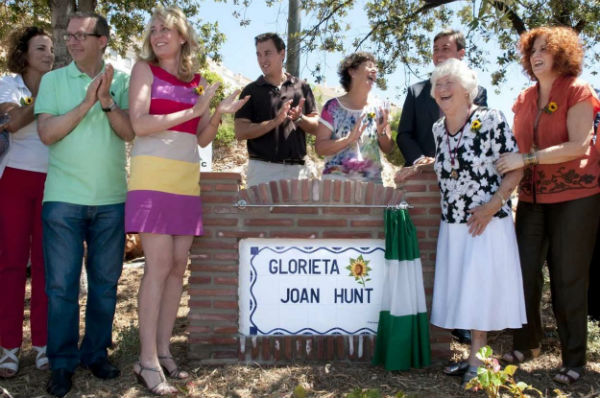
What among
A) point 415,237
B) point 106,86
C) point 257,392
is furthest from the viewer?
point 415,237

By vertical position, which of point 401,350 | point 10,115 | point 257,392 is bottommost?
point 257,392

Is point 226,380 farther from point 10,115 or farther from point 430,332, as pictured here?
point 10,115

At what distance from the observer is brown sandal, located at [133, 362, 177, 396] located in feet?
11.4

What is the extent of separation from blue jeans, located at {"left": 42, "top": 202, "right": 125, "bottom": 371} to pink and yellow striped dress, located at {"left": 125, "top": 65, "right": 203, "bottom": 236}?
267 millimetres

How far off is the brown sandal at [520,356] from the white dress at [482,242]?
0.56 meters

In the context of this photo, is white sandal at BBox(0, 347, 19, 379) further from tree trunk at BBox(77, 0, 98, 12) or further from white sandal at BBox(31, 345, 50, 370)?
tree trunk at BBox(77, 0, 98, 12)

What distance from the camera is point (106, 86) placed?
135 inches

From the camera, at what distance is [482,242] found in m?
3.60

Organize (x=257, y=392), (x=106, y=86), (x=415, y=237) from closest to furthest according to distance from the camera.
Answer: (x=106, y=86) → (x=257, y=392) → (x=415, y=237)

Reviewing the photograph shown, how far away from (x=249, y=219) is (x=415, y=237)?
43.8 inches

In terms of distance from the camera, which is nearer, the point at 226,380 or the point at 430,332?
the point at 226,380

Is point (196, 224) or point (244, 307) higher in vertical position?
point (196, 224)

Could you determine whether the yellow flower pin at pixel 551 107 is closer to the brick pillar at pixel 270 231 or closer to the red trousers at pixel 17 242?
the brick pillar at pixel 270 231

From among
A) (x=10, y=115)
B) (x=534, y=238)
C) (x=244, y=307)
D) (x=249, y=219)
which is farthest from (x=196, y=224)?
(x=534, y=238)
